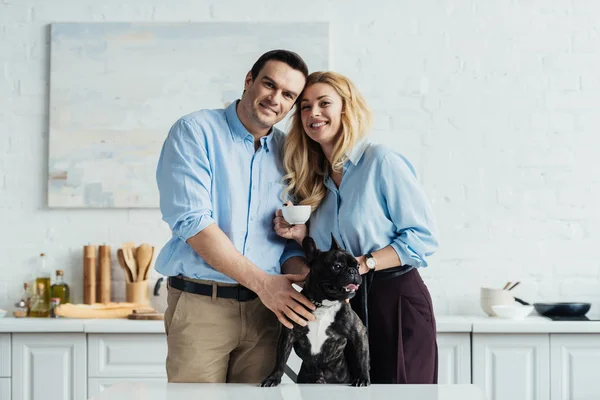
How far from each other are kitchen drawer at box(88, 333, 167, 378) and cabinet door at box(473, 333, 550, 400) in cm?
146

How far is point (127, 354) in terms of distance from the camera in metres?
3.49

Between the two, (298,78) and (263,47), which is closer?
(298,78)

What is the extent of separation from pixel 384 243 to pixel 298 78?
0.57 metres

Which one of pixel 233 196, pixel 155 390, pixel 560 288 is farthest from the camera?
pixel 560 288

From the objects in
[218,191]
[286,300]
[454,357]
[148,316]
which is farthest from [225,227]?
[454,357]

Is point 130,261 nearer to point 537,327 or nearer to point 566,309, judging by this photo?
point 537,327

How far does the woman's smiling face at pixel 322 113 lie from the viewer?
2.32m

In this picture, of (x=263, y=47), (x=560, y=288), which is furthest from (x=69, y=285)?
(x=560, y=288)

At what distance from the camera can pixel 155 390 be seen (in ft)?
6.07

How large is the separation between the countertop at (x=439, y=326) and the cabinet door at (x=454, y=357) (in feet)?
0.13

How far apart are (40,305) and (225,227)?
193cm

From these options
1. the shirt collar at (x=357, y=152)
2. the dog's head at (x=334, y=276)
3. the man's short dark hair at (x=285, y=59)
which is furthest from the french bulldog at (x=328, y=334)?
the man's short dark hair at (x=285, y=59)

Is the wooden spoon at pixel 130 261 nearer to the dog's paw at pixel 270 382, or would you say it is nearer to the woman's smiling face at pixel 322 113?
the woman's smiling face at pixel 322 113

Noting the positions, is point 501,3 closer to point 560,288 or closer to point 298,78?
point 560,288
